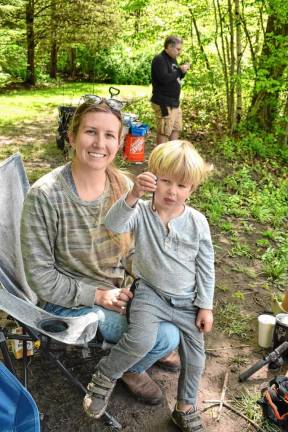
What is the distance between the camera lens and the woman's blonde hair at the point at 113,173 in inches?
82.2

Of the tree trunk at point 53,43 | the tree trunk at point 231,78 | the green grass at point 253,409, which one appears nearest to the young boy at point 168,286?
the green grass at point 253,409

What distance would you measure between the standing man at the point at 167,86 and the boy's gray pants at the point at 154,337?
4591 mm

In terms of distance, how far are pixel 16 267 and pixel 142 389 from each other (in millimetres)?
935

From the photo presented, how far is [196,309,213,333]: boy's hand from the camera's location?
2098 millimetres

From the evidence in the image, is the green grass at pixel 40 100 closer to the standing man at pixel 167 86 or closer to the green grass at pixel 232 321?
the standing man at pixel 167 86

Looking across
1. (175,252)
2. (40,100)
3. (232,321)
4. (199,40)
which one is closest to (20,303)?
(175,252)

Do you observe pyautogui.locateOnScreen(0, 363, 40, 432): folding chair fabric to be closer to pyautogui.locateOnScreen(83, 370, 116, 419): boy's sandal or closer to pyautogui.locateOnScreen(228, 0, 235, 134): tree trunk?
pyautogui.locateOnScreen(83, 370, 116, 419): boy's sandal

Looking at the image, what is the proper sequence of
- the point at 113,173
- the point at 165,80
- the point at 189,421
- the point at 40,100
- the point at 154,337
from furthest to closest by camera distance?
1. the point at 40,100
2. the point at 165,80
3. the point at 113,173
4. the point at 189,421
5. the point at 154,337

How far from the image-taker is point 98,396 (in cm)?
212

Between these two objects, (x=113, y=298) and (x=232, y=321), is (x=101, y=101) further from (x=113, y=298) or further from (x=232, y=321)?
(x=232, y=321)

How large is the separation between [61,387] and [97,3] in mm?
13082

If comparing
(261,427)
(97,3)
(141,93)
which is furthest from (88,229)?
(97,3)

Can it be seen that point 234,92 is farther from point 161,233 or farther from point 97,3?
point 97,3

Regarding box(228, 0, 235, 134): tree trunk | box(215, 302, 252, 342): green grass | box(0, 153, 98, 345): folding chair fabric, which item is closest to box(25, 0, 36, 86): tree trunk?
box(228, 0, 235, 134): tree trunk
